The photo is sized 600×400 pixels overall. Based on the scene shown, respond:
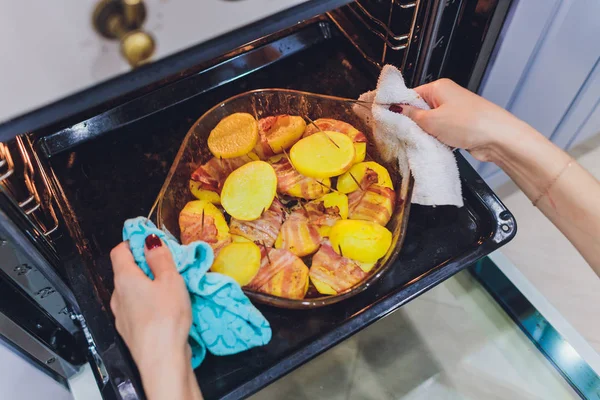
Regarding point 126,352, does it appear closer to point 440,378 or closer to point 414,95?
point 414,95

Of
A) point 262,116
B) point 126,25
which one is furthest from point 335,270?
point 126,25

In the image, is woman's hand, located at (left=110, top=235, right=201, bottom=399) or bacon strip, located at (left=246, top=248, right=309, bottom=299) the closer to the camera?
woman's hand, located at (left=110, top=235, right=201, bottom=399)

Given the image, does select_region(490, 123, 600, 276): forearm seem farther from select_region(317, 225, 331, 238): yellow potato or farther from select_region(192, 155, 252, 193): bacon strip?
A: select_region(192, 155, 252, 193): bacon strip

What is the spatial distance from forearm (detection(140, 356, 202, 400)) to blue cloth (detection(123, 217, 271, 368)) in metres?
0.11

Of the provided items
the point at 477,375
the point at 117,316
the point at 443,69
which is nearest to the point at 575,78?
the point at 443,69

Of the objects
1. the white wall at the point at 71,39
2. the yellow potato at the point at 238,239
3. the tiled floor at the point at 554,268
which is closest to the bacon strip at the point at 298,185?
the yellow potato at the point at 238,239

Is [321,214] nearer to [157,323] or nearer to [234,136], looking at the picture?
[234,136]

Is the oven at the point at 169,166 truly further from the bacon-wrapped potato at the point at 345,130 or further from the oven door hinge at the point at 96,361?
the bacon-wrapped potato at the point at 345,130

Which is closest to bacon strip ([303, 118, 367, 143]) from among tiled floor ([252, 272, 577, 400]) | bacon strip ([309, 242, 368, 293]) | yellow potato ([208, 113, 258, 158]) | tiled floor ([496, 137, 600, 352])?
yellow potato ([208, 113, 258, 158])

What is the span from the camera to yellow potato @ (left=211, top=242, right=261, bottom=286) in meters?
0.81

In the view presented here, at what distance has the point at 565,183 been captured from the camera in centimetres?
81

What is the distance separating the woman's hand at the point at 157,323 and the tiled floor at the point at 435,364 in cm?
66

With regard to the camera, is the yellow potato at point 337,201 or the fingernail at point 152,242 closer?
the fingernail at point 152,242

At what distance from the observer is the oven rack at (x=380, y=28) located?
35.5 inches
